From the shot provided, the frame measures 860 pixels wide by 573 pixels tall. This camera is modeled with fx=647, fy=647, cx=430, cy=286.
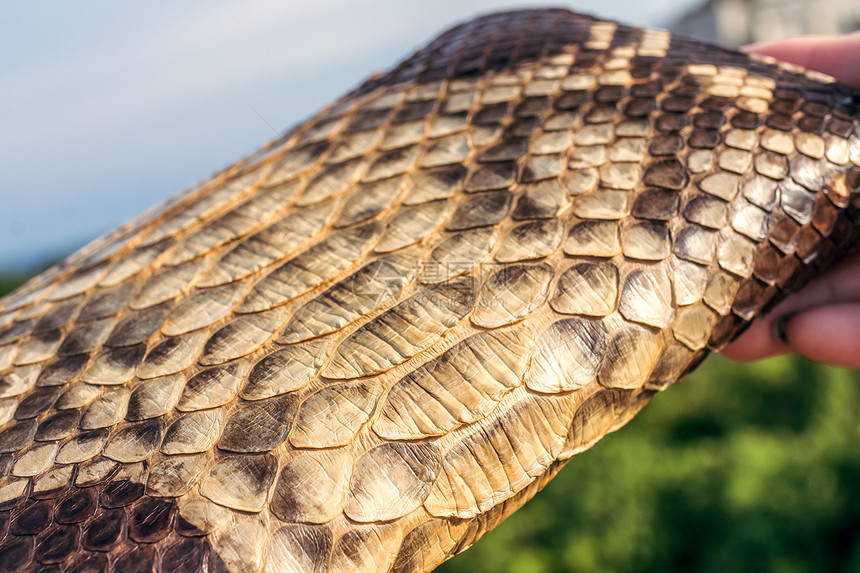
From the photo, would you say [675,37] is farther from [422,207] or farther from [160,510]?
[160,510]

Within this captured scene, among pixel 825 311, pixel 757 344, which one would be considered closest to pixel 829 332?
pixel 825 311

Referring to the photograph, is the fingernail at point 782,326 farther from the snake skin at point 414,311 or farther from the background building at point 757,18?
the background building at point 757,18

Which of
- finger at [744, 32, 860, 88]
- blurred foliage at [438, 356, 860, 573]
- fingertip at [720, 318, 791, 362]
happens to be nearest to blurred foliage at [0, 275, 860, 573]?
blurred foliage at [438, 356, 860, 573]

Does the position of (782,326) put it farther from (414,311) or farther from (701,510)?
(701,510)

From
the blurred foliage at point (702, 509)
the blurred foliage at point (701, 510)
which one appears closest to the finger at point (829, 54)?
the blurred foliage at point (701, 510)

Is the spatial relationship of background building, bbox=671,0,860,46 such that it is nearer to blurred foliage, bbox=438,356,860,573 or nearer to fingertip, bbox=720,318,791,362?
blurred foliage, bbox=438,356,860,573

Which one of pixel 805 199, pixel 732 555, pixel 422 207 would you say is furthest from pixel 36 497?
pixel 732 555
